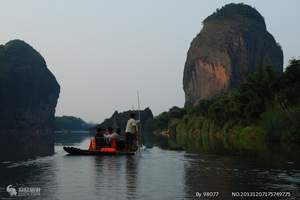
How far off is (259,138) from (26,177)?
140 ft

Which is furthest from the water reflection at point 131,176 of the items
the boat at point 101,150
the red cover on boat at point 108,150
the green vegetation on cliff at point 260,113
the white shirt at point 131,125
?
the green vegetation on cliff at point 260,113

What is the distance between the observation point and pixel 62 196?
50.4 ft

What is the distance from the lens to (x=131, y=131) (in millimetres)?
32281

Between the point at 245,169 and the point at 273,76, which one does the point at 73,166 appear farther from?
the point at 273,76

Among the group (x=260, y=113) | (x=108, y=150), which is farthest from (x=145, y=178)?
(x=260, y=113)

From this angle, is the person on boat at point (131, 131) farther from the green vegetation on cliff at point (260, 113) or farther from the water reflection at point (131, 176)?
the green vegetation on cliff at point (260, 113)

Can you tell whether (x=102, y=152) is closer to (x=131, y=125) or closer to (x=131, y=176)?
(x=131, y=125)

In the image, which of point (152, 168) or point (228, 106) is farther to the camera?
point (228, 106)

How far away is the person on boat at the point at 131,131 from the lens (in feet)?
105

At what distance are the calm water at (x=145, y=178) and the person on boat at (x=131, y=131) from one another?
5.46 metres

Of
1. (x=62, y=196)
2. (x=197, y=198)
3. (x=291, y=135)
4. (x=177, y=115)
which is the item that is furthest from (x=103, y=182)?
(x=177, y=115)

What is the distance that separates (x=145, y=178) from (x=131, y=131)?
1301 cm

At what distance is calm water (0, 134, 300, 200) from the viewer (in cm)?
1588

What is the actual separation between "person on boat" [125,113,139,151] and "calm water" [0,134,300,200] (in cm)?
546
